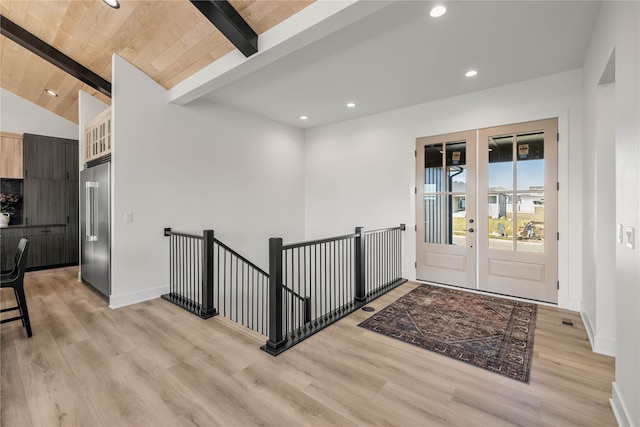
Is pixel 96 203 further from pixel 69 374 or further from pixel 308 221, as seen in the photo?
pixel 308 221

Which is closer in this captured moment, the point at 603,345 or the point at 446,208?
the point at 603,345

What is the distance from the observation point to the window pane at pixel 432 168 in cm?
439

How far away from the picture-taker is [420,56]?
10.1 ft

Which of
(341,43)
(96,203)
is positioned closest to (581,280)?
(341,43)

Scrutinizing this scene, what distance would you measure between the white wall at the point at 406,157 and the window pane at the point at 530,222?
21 cm

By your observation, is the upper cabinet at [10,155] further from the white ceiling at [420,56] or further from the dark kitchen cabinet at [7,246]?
the white ceiling at [420,56]

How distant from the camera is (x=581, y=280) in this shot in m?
3.37

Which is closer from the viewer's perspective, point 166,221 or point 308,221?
point 166,221

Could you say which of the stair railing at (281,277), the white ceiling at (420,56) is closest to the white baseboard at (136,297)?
the stair railing at (281,277)

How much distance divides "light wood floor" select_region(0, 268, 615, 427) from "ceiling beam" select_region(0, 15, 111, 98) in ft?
10.5

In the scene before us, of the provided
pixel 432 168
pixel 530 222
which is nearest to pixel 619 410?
pixel 530 222

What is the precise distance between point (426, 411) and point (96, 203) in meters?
4.60

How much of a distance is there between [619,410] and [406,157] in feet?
12.1

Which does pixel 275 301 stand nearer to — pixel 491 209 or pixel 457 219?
pixel 457 219
